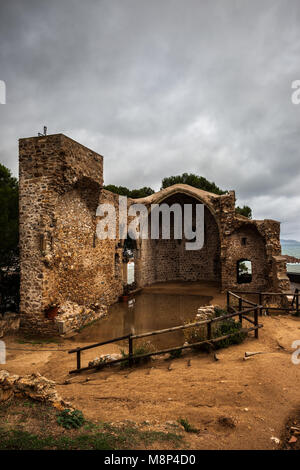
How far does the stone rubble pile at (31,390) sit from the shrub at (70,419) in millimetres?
304

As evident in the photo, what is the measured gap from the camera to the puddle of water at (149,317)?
8761mm

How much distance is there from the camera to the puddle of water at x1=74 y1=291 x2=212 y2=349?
876cm

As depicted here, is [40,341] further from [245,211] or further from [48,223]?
[245,211]

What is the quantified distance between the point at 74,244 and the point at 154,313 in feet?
15.0

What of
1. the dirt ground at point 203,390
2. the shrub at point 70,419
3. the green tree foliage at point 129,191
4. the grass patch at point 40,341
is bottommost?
the grass patch at point 40,341

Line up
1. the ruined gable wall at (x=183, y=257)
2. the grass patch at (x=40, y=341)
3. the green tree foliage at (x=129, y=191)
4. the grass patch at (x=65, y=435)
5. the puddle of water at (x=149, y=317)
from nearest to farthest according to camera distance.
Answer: the grass patch at (x=65, y=435), the grass patch at (x=40, y=341), the puddle of water at (x=149, y=317), the ruined gable wall at (x=183, y=257), the green tree foliage at (x=129, y=191)

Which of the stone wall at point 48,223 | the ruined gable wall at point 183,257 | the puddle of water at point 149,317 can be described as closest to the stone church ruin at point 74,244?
the stone wall at point 48,223

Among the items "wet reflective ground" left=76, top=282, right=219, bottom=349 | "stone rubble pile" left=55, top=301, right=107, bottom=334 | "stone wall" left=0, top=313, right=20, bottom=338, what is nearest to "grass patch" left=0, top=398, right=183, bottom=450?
"wet reflective ground" left=76, top=282, right=219, bottom=349

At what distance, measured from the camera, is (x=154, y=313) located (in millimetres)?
11758

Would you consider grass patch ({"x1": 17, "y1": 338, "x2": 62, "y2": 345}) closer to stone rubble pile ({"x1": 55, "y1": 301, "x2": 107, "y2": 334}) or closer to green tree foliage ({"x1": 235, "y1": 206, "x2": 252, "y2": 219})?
stone rubble pile ({"x1": 55, "y1": 301, "x2": 107, "y2": 334})

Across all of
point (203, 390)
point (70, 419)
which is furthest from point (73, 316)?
point (70, 419)

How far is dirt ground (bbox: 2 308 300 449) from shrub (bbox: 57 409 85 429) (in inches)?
9.4

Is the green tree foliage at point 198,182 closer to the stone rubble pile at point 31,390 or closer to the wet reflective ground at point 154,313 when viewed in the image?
the wet reflective ground at point 154,313
